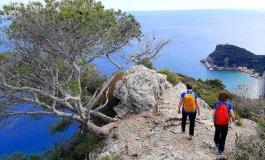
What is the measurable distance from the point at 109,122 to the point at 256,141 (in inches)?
280

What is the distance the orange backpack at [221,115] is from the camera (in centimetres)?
863

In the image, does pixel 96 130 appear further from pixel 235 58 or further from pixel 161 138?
pixel 235 58

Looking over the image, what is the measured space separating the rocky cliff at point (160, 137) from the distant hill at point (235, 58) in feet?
351

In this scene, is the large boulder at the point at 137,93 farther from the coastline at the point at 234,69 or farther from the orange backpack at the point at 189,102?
the coastline at the point at 234,69

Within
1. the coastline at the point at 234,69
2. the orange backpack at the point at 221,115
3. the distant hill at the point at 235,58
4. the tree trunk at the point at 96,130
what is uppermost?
the orange backpack at the point at 221,115

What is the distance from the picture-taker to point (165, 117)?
42.7 ft

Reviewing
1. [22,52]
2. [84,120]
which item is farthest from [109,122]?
[22,52]

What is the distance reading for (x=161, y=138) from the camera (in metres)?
11.2

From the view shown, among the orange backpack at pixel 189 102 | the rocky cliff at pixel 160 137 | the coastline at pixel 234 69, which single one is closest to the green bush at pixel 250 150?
the rocky cliff at pixel 160 137

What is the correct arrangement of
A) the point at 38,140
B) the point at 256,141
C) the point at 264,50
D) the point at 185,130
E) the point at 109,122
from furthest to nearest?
the point at 264,50 → the point at 38,140 → the point at 109,122 → the point at 185,130 → the point at 256,141

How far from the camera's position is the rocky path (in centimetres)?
967

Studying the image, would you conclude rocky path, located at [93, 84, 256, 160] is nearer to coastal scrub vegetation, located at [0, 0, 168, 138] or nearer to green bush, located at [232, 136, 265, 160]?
green bush, located at [232, 136, 265, 160]

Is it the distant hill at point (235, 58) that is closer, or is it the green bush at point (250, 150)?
the green bush at point (250, 150)

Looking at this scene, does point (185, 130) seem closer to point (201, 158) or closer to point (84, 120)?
point (201, 158)
